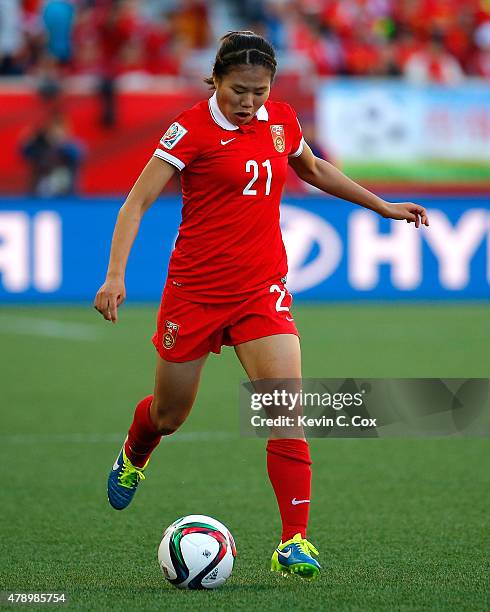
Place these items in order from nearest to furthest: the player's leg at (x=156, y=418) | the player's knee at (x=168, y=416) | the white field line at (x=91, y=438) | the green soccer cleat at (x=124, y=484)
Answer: the player's leg at (x=156, y=418), the player's knee at (x=168, y=416), the green soccer cleat at (x=124, y=484), the white field line at (x=91, y=438)

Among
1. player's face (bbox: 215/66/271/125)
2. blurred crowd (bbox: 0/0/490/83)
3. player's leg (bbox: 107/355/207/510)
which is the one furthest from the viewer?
blurred crowd (bbox: 0/0/490/83)

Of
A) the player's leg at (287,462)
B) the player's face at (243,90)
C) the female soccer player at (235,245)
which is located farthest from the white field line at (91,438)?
the player's face at (243,90)

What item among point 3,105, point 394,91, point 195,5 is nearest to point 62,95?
point 3,105

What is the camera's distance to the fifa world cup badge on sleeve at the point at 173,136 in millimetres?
5172

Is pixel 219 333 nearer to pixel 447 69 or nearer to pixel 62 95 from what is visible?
pixel 62 95

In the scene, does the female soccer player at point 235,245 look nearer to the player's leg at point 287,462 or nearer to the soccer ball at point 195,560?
the player's leg at point 287,462

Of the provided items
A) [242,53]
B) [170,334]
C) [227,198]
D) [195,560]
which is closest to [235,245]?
[227,198]

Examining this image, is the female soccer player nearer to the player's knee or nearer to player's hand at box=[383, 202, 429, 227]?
the player's knee

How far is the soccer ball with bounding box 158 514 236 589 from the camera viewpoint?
16.2 ft

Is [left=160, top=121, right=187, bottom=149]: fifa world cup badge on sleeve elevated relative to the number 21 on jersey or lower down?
elevated

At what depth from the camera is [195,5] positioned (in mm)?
20766

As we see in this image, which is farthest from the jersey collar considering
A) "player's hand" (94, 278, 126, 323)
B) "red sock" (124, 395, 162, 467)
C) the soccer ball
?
the soccer ball

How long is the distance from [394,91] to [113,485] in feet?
46.3

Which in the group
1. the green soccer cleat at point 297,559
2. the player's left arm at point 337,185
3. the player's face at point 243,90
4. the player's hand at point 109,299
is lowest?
the green soccer cleat at point 297,559
